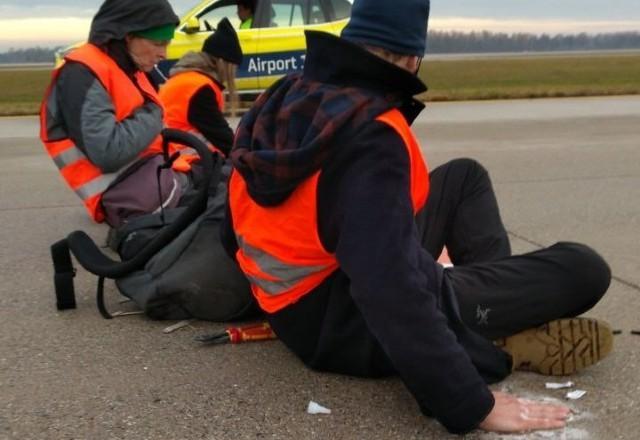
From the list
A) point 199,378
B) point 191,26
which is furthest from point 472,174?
point 191,26

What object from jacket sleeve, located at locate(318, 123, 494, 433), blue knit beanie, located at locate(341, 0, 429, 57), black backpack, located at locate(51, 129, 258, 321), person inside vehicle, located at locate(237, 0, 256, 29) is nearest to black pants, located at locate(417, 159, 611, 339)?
jacket sleeve, located at locate(318, 123, 494, 433)

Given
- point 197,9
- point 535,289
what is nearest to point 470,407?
point 535,289

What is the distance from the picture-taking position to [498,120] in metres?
12.0

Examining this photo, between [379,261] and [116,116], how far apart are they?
2.26 m

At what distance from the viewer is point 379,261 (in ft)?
7.20

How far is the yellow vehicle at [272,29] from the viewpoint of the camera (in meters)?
13.4

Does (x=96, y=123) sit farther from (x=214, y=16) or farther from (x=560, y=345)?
(x=214, y=16)

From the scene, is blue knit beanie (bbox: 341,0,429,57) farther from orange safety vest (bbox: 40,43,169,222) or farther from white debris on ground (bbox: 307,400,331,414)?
orange safety vest (bbox: 40,43,169,222)

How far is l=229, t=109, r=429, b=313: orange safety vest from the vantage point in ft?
7.82

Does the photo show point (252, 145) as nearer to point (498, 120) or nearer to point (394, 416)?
point (394, 416)

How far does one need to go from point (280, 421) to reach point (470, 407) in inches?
25.0

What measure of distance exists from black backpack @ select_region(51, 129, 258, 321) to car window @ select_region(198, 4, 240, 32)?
1011 cm

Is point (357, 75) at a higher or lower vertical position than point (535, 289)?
higher

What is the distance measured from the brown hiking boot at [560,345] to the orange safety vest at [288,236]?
633 millimetres
